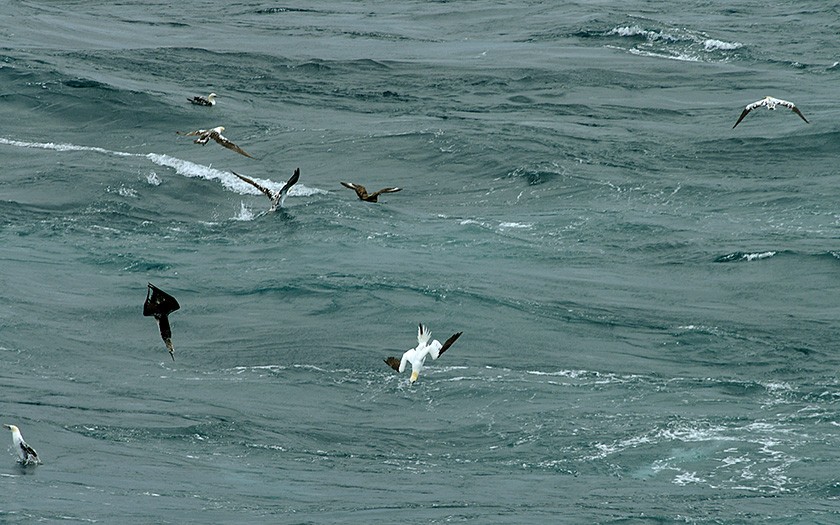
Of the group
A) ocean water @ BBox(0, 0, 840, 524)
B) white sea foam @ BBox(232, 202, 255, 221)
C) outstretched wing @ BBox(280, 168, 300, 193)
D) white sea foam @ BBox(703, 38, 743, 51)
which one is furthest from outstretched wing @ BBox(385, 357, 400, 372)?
white sea foam @ BBox(703, 38, 743, 51)

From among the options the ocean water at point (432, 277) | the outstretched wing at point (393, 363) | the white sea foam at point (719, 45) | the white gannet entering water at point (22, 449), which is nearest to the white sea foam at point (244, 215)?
the ocean water at point (432, 277)

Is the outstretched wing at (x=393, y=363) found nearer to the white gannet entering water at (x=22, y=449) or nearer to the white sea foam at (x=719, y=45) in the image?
the white gannet entering water at (x=22, y=449)

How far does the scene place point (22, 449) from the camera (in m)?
24.1

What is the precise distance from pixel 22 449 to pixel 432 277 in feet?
39.2

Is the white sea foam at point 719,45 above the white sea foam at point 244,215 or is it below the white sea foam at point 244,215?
above

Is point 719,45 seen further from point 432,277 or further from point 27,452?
point 27,452

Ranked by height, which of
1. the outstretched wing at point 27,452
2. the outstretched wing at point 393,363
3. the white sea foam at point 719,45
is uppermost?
the white sea foam at point 719,45

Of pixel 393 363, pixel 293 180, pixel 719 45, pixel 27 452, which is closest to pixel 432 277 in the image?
pixel 293 180

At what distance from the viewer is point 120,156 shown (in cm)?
4381

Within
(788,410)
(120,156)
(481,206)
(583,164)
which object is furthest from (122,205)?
(788,410)

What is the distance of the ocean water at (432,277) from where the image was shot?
24141mm

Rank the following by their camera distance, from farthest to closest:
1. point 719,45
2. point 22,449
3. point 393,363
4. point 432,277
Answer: point 719,45 → point 432,277 → point 22,449 → point 393,363

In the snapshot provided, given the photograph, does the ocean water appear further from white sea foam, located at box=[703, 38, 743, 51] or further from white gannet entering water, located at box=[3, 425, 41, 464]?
white gannet entering water, located at box=[3, 425, 41, 464]

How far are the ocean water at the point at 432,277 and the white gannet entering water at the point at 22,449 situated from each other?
23 cm
